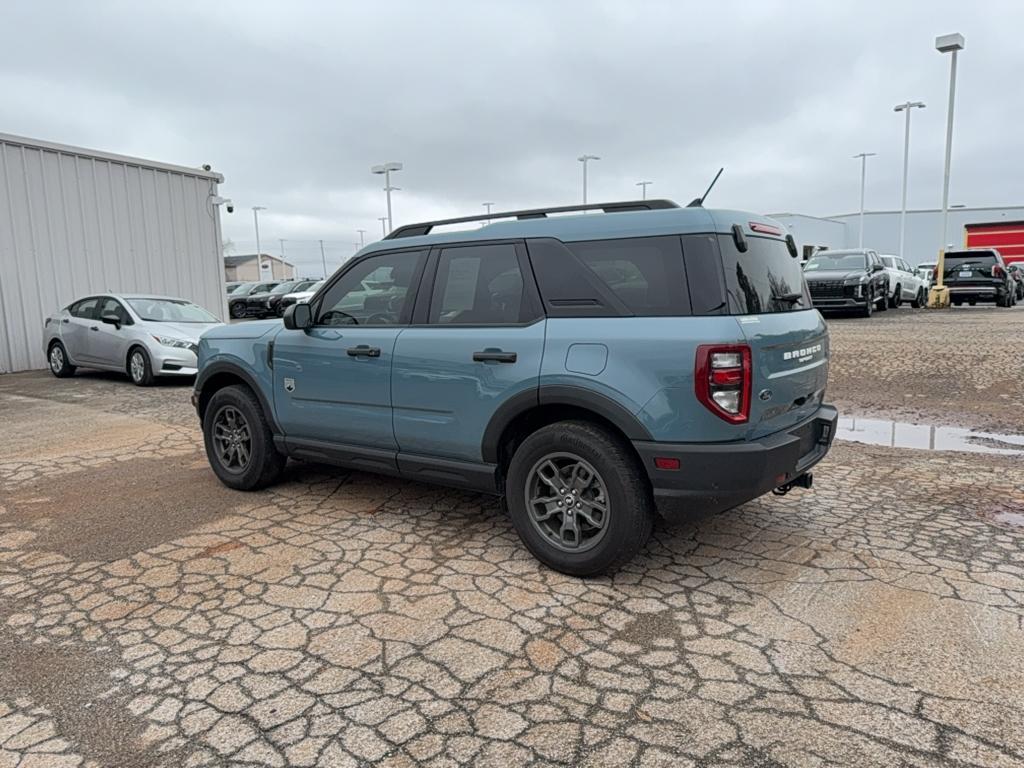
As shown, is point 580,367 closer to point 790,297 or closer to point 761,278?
point 761,278

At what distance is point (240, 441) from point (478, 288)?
2393 mm

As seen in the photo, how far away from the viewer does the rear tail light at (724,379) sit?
323 centimetres

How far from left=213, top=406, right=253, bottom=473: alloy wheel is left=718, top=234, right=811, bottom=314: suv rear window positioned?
353 cm

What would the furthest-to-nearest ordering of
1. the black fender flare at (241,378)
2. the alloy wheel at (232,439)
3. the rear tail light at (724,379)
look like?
the alloy wheel at (232,439), the black fender flare at (241,378), the rear tail light at (724,379)

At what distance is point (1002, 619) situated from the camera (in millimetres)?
3191

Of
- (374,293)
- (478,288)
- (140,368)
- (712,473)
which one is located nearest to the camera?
(712,473)

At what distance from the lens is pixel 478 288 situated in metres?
4.11

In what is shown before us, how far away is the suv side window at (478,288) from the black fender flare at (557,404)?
0.45 metres

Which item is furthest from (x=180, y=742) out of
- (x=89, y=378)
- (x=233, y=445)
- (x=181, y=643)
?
(x=89, y=378)

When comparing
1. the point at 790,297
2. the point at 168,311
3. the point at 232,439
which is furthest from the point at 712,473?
the point at 168,311

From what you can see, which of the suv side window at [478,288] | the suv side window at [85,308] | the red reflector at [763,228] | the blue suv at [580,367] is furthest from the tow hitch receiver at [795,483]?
the suv side window at [85,308]

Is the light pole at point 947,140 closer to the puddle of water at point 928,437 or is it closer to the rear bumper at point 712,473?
the puddle of water at point 928,437

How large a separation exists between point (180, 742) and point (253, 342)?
10.5 feet

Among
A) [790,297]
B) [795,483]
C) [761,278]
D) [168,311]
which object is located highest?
[761,278]
